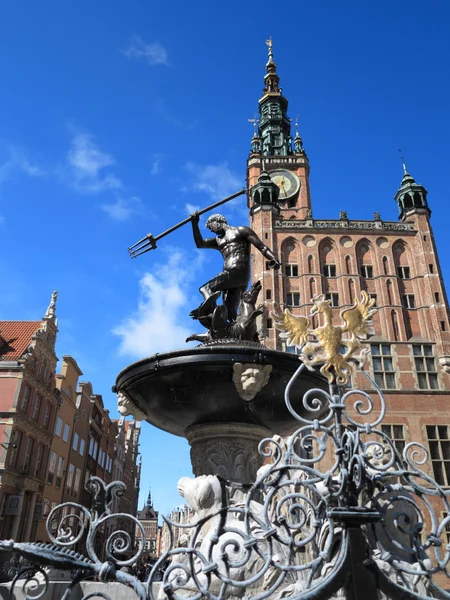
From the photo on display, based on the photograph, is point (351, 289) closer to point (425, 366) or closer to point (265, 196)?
point (425, 366)

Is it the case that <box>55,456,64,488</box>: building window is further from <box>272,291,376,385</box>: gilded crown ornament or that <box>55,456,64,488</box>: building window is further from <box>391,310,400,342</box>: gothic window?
<box>272,291,376,385</box>: gilded crown ornament

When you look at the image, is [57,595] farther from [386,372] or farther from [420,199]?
[420,199]

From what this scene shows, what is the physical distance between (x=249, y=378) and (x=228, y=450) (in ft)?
3.85

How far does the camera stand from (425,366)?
24094 mm

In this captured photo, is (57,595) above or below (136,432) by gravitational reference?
below

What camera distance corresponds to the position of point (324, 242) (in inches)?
1129

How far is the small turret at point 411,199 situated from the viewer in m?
29.7

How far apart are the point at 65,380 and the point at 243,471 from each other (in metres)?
26.0

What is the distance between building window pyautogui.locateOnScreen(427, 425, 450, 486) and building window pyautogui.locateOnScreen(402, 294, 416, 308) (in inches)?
277

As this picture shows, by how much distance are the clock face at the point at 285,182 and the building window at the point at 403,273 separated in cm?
1343

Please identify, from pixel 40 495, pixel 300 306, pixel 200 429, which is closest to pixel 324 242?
pixel 300 306

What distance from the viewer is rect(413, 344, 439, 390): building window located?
23719mm

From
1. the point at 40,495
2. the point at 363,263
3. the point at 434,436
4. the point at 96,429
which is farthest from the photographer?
the point at 96,429

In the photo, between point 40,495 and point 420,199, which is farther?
point 420,199
